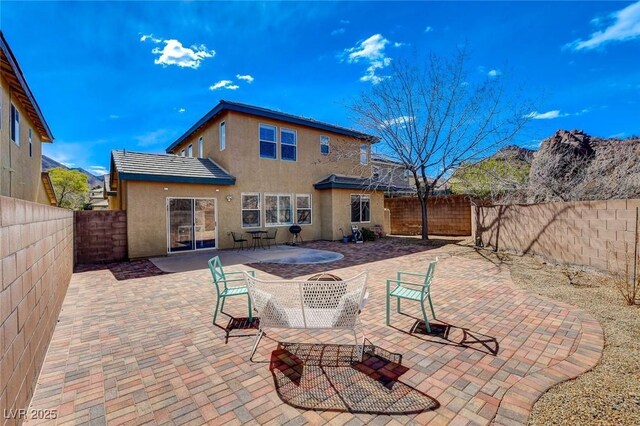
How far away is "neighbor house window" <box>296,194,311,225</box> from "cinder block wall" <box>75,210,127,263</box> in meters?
7.77

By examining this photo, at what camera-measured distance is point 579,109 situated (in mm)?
15266

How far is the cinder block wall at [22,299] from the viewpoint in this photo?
197 centimetres

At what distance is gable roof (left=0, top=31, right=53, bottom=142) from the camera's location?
776cm

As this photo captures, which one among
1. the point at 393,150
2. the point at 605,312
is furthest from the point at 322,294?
the point at 393,150

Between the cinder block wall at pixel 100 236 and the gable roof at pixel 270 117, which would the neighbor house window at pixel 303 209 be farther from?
the cinder block wall at pixel 100 236

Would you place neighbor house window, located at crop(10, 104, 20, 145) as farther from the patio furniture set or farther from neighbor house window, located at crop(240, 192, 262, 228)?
the patio furniture set

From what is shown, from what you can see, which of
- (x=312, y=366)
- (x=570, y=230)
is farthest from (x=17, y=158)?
(x=570, y=230)

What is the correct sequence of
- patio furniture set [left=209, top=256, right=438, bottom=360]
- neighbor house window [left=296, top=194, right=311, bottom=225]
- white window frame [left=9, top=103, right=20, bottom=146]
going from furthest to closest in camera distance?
neighbor house window [left=296, top=194, right=311, bottom=225]
white window frame [left=9, top=103, right=20, bottom=146]
patio furniture set [left=209, top=256, right=438, bottom=360]

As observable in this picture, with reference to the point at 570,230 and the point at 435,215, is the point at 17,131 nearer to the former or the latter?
the point at 570,230

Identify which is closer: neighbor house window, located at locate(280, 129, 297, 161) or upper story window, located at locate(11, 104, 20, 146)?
upper story window, located at locate(11, 104, 20, 146)

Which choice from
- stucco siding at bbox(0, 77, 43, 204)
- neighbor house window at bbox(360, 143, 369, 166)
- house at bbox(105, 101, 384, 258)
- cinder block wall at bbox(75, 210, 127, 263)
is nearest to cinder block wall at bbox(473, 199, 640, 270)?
house at bbox(105, 101, 384, 258)

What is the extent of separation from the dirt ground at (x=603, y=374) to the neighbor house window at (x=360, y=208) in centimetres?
1062

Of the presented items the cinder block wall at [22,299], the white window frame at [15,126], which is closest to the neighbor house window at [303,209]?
the white window frame at [15,126]

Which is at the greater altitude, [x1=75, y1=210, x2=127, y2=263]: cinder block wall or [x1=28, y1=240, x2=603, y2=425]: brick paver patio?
[x1=75, y1=210, x2=127, y2=263]: cinder block wall
